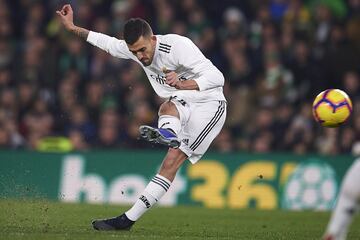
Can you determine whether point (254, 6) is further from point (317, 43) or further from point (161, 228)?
point (161, 228)

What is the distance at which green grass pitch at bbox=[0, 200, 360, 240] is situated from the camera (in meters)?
10.8

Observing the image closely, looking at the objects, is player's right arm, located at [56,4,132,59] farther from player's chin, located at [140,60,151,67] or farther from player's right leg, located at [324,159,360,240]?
player's right leg, located at [324,159,360,240]

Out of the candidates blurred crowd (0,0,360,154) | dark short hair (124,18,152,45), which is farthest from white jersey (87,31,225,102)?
blurred crowd (0,0,360,154)

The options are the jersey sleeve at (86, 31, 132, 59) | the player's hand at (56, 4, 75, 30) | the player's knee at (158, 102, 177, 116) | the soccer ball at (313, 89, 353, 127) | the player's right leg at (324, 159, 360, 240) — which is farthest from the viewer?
the player's hand at (56, 4, 75, 30)

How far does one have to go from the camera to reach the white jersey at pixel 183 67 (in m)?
11.1

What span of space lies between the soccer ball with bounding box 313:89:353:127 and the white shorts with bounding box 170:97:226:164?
51.0 inches

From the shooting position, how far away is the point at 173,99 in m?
11.4

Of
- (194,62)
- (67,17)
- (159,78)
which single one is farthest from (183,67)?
(67,17)

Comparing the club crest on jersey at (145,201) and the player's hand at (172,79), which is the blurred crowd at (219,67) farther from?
the player's hand at (172,79)

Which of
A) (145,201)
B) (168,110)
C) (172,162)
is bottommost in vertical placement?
(145,201)

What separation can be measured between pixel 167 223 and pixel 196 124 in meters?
2.12

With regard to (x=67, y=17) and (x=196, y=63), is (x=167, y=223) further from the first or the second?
(x=67, y=17)

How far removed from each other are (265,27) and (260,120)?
7.50 feet

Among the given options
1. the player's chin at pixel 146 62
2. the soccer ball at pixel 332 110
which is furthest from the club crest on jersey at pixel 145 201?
the soccer ball at pixel 332 110
